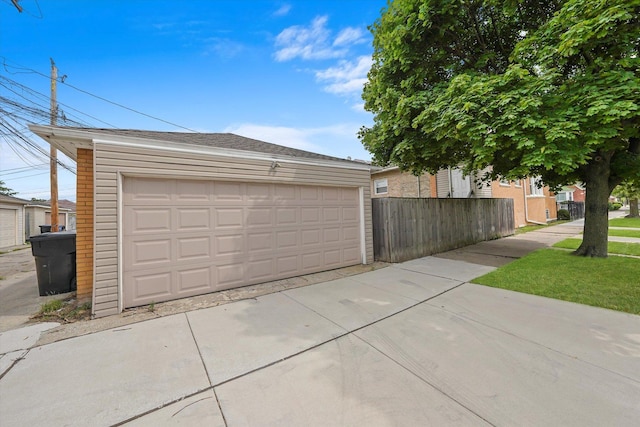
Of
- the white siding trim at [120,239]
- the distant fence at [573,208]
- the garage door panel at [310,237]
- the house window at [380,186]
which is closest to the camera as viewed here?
the white siding trim at [120,239]

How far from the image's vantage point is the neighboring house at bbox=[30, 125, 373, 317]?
3.95 m

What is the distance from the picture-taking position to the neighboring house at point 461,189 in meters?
12.5

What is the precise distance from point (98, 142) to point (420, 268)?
7.12 metres

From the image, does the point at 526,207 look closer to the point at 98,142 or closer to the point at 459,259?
the point at 459,259

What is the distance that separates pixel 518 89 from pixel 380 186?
34.7 feet

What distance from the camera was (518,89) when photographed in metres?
4.71

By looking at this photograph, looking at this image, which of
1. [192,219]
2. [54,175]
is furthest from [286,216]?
[54,175]

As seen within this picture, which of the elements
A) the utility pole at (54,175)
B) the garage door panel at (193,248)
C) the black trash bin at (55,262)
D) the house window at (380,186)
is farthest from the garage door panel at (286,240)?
the house window at (380,186)

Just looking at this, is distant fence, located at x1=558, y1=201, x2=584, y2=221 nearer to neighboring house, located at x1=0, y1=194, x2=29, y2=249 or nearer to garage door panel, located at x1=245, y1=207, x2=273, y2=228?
garage door panel, located at x1=245, y1=207, x2=273, y2=228

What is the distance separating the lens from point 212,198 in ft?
16.0

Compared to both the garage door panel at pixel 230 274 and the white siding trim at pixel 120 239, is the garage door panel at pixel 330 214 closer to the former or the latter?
the garage door panel at pixel 230 274

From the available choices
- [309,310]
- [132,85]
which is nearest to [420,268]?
[309,310]

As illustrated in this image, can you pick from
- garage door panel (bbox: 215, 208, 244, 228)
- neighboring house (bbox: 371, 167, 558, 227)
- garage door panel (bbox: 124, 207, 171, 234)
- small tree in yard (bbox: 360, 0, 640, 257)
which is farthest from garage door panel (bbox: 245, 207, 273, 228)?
neighboring house (bbox: 371, 167, 558, 227)

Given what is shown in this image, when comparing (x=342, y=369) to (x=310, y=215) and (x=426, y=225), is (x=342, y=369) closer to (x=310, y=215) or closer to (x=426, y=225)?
(x=310, y=215)
